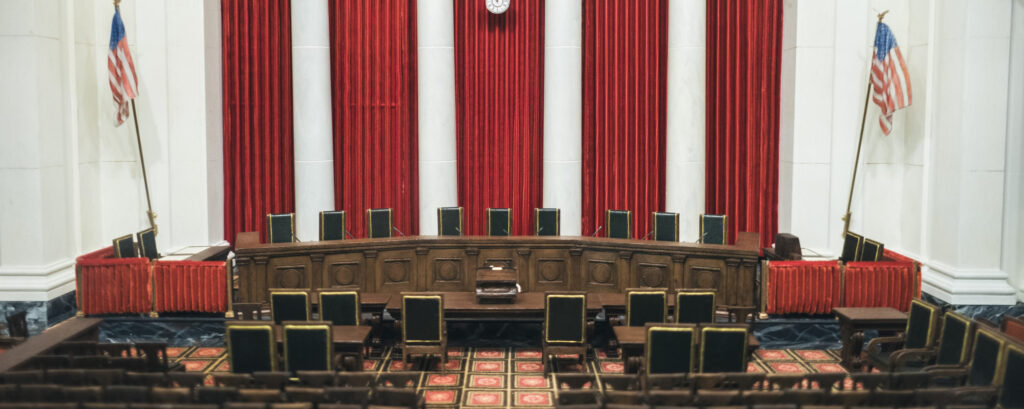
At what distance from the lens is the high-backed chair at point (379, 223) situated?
10641mm

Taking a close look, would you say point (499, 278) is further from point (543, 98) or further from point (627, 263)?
point (543, 98)

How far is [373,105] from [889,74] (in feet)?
23.1

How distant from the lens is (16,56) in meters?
9.43

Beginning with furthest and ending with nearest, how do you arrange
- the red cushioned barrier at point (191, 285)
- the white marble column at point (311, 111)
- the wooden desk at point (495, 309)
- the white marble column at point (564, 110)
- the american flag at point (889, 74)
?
the white marble column at point (564, 110) < the white marble column at point (311, 111) < the american flag at point (889, 74) < the red cushioned barrier at point (191, 285) < the wooden desk at point (495, 309)

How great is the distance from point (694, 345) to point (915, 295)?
11.6 ft

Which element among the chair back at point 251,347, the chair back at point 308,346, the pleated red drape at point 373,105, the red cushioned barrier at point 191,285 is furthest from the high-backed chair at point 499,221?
the chair back at point 251,347

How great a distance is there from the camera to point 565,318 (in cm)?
771

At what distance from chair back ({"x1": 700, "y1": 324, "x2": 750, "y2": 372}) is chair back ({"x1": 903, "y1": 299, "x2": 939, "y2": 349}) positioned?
1.77 metres

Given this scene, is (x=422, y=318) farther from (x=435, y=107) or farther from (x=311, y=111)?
(x=311, y=111)

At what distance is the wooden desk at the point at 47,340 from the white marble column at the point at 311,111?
442cm

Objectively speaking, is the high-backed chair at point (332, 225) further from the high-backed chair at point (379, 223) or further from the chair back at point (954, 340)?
the chair back at point (954, 340)

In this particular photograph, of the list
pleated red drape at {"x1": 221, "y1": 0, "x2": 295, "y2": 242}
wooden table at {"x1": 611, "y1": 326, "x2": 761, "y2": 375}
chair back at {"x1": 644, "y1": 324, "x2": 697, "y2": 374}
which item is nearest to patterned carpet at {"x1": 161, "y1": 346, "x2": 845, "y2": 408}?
wooden table at {"x1": 611, "y1": 326, "x2": 761, "y2": 375}

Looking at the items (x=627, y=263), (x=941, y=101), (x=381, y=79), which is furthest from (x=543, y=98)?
(x=941, y=101)

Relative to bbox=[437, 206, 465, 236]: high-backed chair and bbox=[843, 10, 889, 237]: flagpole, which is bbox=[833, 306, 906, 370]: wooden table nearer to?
bbox=[843, 10, 889, 237]: flagpole
